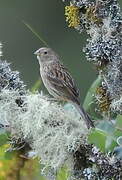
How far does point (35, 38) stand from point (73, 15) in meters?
9.79

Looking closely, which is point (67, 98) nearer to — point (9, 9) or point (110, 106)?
point (110, 106)

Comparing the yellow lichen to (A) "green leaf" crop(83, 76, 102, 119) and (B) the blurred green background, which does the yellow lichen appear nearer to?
(A) "green leaf" crop(83, 76, 102, 119)

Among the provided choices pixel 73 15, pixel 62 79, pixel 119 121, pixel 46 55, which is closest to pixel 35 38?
pixel 46 55

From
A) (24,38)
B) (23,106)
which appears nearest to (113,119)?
(23,106)

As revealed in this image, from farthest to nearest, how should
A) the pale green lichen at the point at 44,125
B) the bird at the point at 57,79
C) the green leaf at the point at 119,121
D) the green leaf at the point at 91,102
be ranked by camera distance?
the bird at the point at 57,79 → the green leaf at the point at 91,102 → the pale green lichen at the point at 44,125 → the green leaf at the point at 119,121

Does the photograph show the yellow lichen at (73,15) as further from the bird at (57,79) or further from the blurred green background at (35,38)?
the blurred green background at (35,38)

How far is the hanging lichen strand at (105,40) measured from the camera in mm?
3500

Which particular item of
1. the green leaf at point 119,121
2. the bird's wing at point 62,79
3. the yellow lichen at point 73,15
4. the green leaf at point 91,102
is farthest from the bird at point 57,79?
the green leaf at point 119,121

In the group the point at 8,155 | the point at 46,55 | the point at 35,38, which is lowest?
the point at 35,38

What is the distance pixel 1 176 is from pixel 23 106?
256 mm

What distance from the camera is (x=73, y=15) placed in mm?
3746

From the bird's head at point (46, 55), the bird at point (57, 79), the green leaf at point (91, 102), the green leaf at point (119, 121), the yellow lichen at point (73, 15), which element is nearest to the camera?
the green leaf at point (119, 121)

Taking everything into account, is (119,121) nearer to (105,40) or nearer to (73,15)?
(105,40)

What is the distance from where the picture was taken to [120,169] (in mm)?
3207
